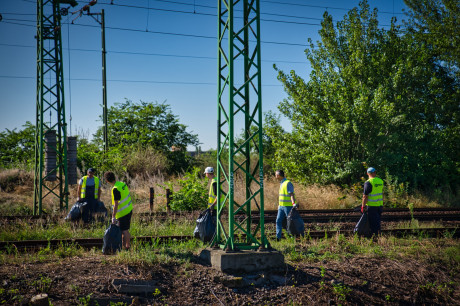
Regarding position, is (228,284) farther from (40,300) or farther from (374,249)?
(374,249)

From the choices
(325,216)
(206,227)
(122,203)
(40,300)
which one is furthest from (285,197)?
(40,300)

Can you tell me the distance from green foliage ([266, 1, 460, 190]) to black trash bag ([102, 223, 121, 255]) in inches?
489

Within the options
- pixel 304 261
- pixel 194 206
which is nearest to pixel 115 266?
pixel 304 261

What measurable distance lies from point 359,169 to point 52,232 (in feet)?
44.6

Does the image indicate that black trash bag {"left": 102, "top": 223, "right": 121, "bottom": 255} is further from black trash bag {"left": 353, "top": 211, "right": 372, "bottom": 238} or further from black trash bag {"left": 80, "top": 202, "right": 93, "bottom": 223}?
black trash bag {"left": 353, "top": 211, "right": 372, "bottom": 238}

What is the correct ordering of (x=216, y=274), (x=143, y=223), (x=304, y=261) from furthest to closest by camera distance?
(x=143, y=223) → (x=304, y=261) → (x=216, y=274)

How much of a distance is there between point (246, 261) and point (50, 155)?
10.3 m

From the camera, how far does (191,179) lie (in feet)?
48.7

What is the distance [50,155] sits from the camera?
13.6m

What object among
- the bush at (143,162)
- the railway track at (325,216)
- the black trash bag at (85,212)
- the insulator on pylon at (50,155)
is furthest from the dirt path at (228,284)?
the bush at (143,162)

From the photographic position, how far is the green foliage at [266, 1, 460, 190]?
1723 centimetres

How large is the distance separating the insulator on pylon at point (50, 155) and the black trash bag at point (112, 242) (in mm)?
7516

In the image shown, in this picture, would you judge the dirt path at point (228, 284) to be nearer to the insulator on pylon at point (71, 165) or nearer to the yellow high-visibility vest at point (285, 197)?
the yellow high-visibility vest at point (285, 197)

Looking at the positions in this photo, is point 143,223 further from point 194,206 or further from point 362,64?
point 362,64
